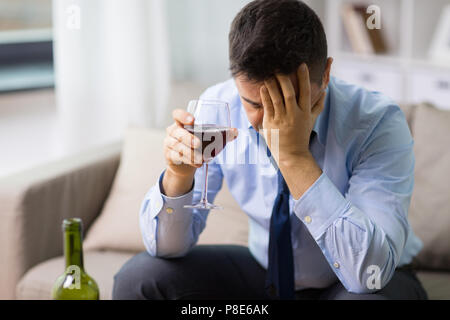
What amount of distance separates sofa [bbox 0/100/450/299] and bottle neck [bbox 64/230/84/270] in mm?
427

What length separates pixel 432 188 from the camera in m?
1.58

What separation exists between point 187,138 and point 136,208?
817 millimetres

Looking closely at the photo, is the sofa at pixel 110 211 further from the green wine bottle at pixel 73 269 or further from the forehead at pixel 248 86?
the forehead at pixel 248 86

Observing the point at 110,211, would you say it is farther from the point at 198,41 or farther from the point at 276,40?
the point at 198,41

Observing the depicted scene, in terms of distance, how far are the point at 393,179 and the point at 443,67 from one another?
69.3 inches

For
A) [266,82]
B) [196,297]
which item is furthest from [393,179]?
[196,297]

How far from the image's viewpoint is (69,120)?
2232 mm

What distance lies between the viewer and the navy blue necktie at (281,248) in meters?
1.22

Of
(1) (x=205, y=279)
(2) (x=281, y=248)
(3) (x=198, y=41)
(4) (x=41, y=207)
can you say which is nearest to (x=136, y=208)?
(4) (x=41, y=207)

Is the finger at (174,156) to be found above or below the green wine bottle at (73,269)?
above

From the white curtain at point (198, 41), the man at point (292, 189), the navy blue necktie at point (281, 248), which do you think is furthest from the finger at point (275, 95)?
the white curtain at point (198, 41)
